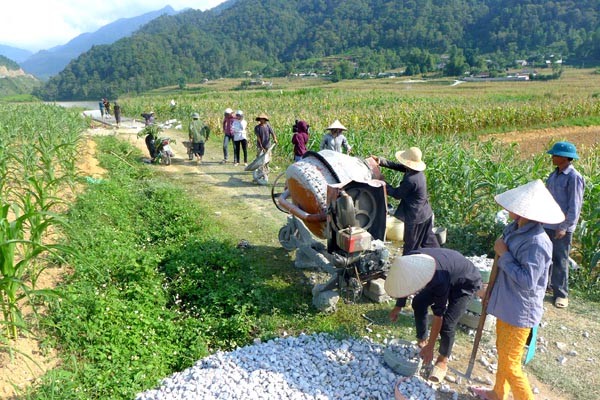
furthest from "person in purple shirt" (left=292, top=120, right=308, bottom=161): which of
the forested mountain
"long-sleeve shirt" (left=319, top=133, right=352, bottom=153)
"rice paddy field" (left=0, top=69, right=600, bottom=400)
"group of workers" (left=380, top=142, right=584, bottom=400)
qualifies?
the forested mountain

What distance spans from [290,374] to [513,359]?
1.96 m

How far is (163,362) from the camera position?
14.0 feet

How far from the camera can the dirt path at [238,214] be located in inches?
153

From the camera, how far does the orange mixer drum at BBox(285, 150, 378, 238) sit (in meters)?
5.39

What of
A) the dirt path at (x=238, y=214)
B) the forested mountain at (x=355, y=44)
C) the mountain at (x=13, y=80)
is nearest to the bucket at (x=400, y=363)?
the dirt path at (x=238, y=214)

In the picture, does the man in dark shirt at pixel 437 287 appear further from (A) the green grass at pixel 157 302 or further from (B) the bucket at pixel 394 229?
(B) the bucket at pixel 394 229

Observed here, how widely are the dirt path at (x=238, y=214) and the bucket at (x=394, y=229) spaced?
2.01m

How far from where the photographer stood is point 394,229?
7348mm

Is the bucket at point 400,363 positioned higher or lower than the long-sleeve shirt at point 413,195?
lower

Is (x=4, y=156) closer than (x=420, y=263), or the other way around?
(x=420, y=263)

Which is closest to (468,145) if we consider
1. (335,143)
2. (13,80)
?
(335,143)

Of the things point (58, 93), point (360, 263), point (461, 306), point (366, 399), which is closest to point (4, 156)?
point (360, 263)

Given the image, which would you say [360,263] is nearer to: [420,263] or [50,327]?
[420,263]

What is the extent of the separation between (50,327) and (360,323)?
334 centimetres
